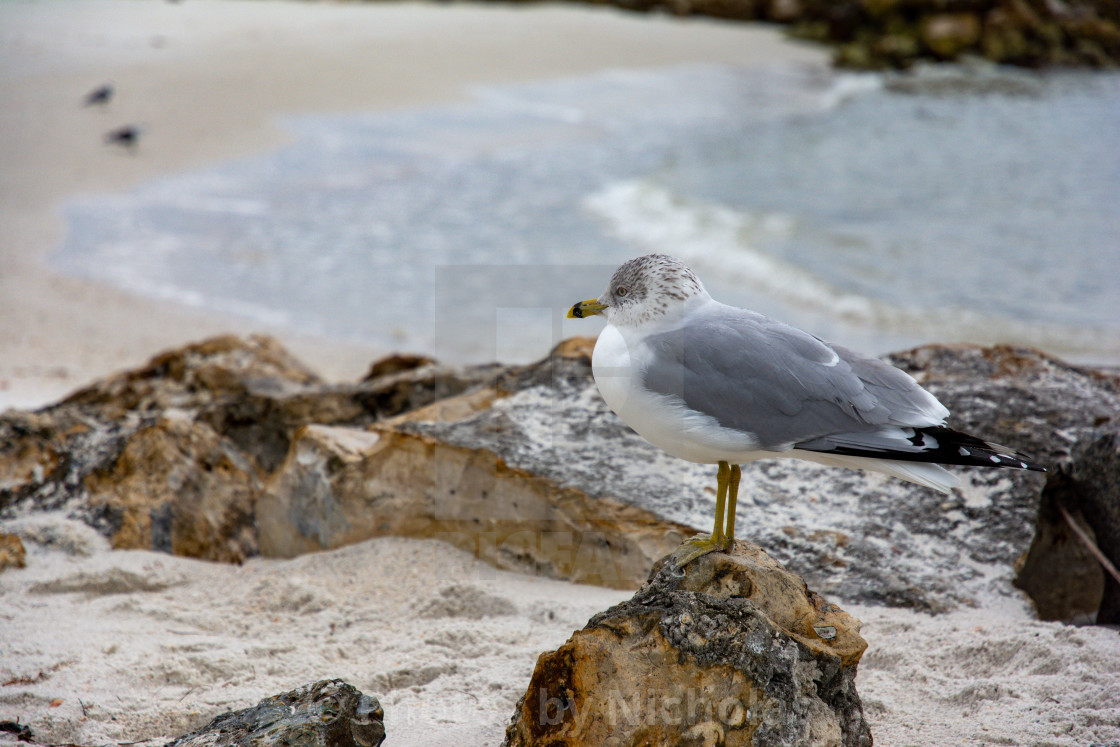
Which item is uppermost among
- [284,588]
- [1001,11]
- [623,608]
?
[1001,11]

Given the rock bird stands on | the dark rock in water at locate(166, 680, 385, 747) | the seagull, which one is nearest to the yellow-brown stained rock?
the dark rock in water at locate(166, 680, 385, 747)

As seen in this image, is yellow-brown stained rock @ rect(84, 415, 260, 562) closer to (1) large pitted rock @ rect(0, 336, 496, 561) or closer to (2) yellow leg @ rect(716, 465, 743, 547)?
(1) large pitted rock @ rect(0, 336, 496, 561)

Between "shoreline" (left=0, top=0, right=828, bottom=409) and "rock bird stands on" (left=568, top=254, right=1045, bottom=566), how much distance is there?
383 cm

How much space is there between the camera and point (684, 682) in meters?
2.04

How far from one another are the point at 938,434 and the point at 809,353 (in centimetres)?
35

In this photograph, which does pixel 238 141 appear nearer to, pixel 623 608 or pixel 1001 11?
pixel 623 608

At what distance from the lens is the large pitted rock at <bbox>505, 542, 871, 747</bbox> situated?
202 centimetres

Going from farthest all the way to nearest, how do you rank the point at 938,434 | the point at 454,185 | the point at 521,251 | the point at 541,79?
the point at 541,79 → the point at 454,185 → the point at 521,251 → the point at 938,434

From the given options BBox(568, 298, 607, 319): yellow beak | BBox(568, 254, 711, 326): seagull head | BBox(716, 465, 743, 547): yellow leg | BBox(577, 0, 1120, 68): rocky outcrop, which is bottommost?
BBox(716, 465, 743, 547): yellow leg

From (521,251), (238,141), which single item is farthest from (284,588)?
(238,141)

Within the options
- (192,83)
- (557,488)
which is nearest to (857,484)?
(557,488)

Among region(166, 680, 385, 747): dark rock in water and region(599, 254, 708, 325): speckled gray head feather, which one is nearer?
region(166, 680, 385, 747): dark rock in water

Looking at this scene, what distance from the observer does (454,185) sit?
1023 cm

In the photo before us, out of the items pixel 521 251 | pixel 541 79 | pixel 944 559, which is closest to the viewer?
pixel 944 559
